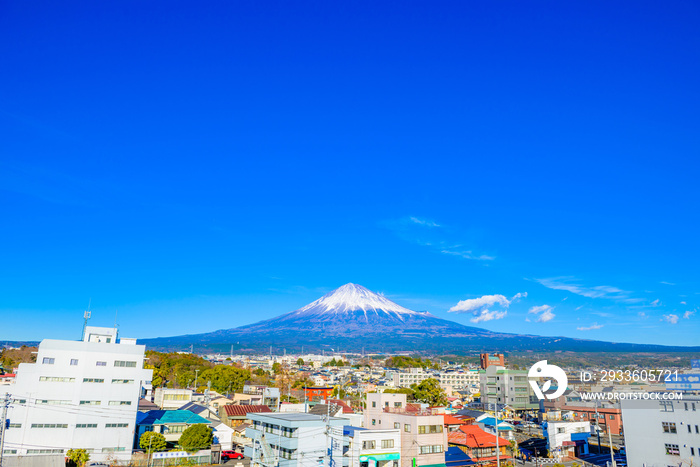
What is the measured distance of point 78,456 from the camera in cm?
3075

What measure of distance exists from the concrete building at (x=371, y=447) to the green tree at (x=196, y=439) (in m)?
11.7

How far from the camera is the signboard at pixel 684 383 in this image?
1271 inches

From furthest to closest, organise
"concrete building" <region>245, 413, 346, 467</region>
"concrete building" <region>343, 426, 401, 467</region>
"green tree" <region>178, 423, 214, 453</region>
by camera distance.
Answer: "green tree" <region>178, 423, 214, 453</region>, "concrete building" <region>343, 426, 401, 467</region>, "concrete building" <region>245, 413, 346, 467</region>

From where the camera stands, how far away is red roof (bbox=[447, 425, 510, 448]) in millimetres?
37528

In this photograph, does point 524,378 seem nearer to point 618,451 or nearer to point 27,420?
point 618,451

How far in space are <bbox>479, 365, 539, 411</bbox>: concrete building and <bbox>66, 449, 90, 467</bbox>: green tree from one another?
6290 centimetres

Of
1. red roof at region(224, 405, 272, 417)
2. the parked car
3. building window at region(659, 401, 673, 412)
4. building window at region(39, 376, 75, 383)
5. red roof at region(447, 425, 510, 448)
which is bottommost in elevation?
the parked car

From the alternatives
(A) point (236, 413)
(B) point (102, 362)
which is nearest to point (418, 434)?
(B) point (102, 362)

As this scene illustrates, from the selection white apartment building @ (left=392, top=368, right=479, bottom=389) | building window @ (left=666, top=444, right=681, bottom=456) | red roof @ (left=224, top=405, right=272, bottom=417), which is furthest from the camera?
white apartment building @ (left=392, top=368, right=479, bottom=389)

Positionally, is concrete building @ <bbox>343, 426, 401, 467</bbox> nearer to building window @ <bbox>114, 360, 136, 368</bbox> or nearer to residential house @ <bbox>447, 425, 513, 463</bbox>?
residential house @ <bbox>447, 425, 513, 463</bbox>

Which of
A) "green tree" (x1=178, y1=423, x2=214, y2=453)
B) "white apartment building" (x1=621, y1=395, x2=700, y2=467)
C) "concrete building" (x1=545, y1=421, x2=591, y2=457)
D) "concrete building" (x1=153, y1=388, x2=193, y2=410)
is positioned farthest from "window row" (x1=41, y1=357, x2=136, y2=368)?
"white apartment building" (x1=621, y1=395, x2=700, y2=467)

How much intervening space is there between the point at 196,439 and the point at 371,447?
542 inches

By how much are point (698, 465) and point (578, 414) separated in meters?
29.6

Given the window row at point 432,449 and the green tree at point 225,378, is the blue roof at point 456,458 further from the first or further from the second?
the green tree at point 225,378
